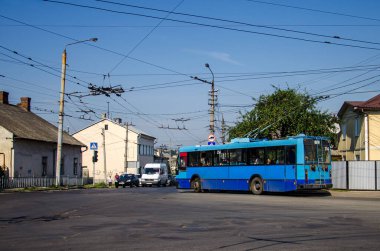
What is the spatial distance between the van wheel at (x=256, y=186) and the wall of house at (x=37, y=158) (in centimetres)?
2056

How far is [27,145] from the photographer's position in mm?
41094

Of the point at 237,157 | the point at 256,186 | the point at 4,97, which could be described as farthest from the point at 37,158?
the point at 256,186

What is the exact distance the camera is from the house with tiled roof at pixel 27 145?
38.4m

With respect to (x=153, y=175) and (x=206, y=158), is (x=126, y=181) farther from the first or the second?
(x=206, y=158)

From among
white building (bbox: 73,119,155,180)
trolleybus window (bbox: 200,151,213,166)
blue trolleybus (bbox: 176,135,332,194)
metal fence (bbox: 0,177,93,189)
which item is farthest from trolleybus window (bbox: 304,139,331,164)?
white building (bbox: 73,119,155,180)

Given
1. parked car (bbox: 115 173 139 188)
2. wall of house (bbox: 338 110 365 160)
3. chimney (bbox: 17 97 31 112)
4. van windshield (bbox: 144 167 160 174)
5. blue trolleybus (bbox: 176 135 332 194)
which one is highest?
chimney (bbox: 17 97 31 112)

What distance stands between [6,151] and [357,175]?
85.5 ft

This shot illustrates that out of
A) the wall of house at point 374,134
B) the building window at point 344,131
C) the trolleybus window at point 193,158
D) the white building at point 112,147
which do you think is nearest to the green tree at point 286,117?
the building window at point 344,131

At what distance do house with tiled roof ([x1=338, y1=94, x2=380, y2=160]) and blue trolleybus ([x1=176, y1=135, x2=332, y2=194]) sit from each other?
1238 cm

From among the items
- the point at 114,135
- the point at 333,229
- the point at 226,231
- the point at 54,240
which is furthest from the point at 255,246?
the point at 114,135

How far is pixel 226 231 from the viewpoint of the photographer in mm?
11641

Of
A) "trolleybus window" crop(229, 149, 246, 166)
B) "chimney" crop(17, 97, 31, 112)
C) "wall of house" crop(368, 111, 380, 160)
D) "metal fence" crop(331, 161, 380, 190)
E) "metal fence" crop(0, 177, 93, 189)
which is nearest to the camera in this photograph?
"trolleybus window" crop(229, 149, 246, 166)

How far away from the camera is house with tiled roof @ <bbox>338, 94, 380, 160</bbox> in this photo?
36.9 m

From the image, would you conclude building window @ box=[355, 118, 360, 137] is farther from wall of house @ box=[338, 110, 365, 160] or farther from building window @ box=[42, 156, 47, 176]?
building window @ box=[42, 156, 47, 176]
